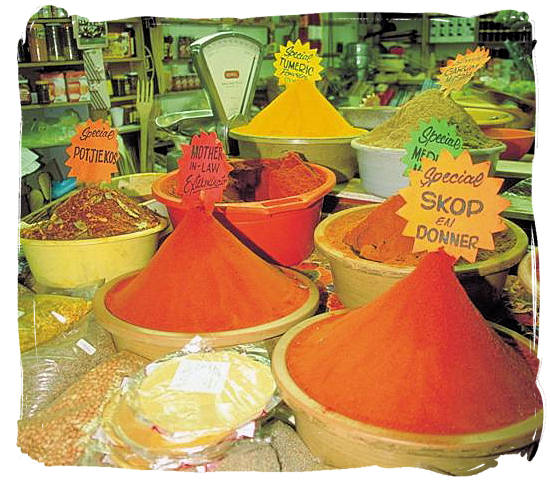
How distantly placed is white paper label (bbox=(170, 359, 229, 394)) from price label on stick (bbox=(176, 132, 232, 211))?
33 centimetres

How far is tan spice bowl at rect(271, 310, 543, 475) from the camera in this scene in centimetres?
72

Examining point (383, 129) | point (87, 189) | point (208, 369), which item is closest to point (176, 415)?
point (208, 369)

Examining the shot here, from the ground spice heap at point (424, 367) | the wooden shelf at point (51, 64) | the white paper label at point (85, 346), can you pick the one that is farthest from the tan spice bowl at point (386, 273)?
the wooden shelf at point (51, 64)

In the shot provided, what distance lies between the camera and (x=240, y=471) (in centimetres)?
83

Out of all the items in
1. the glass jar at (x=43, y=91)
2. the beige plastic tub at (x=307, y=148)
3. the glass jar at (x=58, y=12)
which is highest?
the glass jar at (x=58, y=12)

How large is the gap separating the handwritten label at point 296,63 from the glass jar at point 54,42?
41 cm

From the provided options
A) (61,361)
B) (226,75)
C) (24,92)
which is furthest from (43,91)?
(61,361)

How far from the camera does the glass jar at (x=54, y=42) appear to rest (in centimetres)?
103

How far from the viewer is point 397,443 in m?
0.72

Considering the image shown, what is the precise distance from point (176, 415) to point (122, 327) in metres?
0.22

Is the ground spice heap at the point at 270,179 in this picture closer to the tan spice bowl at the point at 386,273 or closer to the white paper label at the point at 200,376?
the tan spice bowl at the point at 386,273

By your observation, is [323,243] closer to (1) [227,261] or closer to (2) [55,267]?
(1) [227,261]

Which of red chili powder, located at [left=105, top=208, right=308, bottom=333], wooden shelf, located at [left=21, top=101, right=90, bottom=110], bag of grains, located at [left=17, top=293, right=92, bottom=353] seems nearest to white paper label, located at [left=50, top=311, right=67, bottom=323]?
bag of grains, located at [left=17, top=293, right=92, bottom=353]

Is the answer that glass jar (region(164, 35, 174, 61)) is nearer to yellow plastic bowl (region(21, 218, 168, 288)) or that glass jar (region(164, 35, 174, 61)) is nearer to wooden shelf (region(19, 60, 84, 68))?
wooden shelf (region(19, 60, 84, 68))
